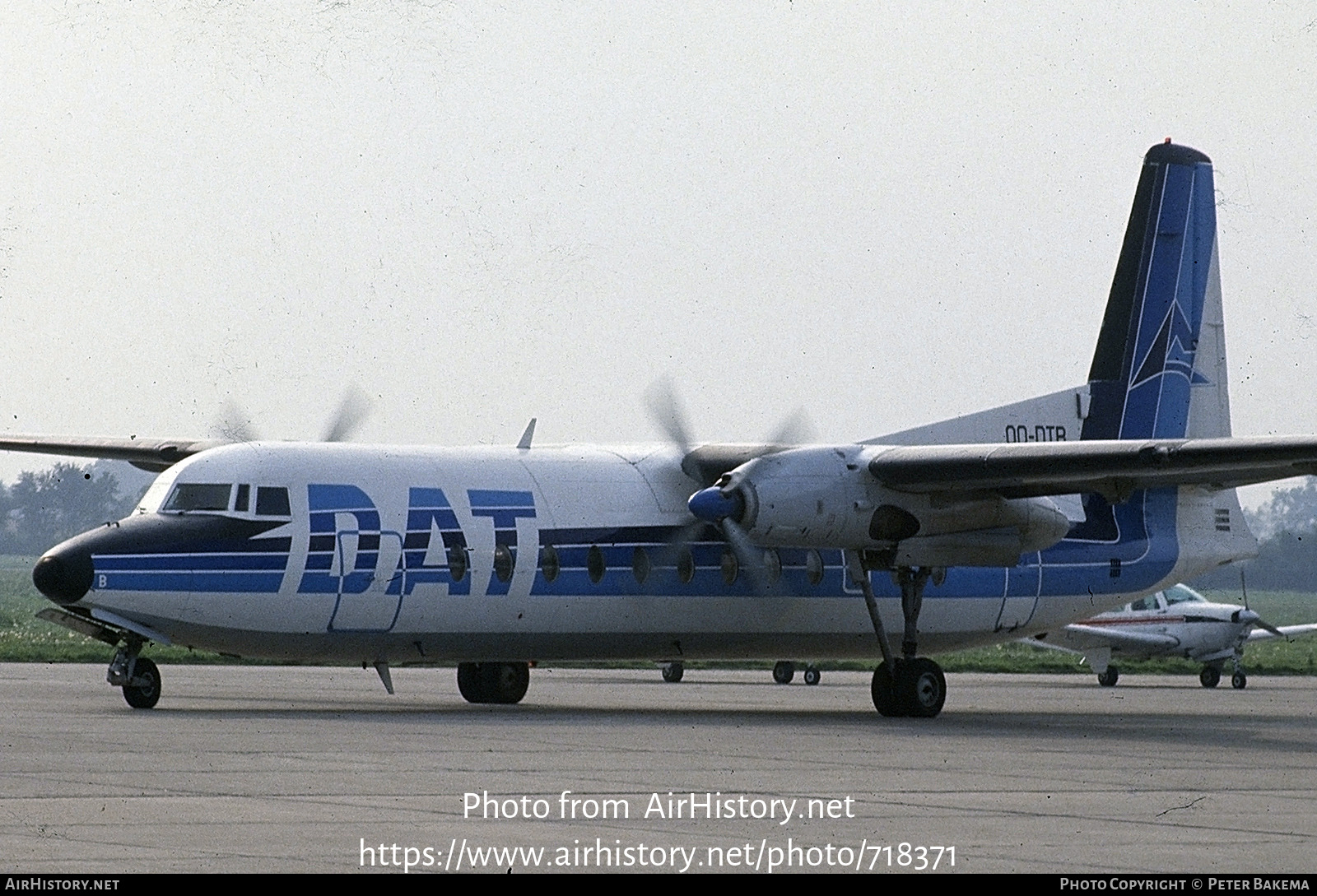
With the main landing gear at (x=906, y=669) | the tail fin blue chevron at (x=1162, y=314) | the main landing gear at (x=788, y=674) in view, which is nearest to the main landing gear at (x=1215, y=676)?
the main landing gear at (x=788, y=674)

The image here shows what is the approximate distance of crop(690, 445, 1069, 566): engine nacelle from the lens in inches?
905

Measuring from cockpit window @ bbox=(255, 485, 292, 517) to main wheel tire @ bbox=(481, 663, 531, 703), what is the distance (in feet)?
14.2

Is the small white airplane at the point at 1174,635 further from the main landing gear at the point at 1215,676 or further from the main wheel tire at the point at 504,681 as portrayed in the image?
the main wheel tire at the point at 504,681

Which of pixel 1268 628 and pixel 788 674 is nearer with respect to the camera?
pixel 788 674

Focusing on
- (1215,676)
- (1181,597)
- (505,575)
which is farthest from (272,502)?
(1181,597)

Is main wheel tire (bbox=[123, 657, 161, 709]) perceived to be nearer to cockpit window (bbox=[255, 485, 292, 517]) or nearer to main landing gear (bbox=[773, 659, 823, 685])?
cockpit window (bbox=[255, 485, 292, 517])

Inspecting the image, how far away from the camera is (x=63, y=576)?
21.0 m

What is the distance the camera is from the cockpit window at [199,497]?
22.3 m

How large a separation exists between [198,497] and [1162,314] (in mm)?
14929

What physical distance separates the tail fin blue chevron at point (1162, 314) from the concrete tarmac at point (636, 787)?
519 cm

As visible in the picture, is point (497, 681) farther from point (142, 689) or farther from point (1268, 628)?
point (1268, 628)

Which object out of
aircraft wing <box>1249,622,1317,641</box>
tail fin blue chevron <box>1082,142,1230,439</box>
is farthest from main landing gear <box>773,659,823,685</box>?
aircraft wing <box>1249,622,1317,641</box>

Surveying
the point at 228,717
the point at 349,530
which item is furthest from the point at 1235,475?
the point at 228,717
